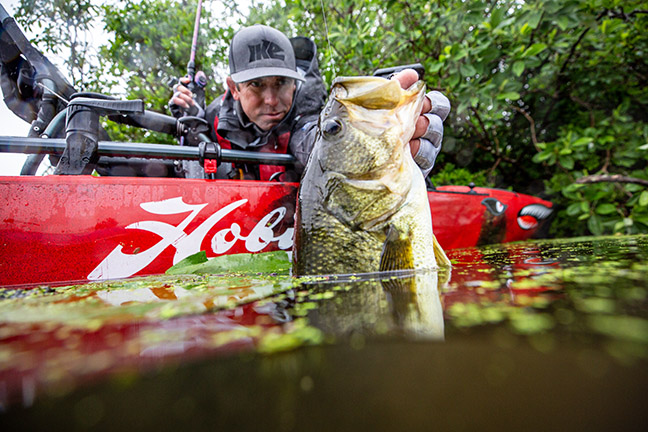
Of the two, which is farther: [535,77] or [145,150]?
[535,77]

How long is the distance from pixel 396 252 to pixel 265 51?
6.74 feet

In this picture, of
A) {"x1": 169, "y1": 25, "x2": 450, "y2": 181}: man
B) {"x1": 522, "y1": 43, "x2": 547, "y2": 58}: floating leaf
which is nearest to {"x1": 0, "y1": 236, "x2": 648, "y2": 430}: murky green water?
{"x1": 169, "y1": 25, "x2": 450, "y2": 181}: man

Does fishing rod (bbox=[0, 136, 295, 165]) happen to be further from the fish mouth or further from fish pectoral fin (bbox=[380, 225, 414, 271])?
the fish mouth

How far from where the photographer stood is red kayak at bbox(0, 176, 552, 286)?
5.03 feet

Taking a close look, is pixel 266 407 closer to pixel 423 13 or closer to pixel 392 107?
pixel 392 107

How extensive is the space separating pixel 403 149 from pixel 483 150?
176 inches

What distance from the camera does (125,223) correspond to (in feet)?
5.48

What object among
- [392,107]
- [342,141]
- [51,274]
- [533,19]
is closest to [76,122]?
[51,274]

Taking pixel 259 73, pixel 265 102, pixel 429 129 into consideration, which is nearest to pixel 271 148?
pixel 265 102

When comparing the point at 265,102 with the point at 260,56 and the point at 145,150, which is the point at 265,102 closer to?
the point at 260,56

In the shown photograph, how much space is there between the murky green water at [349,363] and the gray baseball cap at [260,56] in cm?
213

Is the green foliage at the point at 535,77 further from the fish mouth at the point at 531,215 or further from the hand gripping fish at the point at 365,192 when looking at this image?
the hand gripping fish at the point at 365,192

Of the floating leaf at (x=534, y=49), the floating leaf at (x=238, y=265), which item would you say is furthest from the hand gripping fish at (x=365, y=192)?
the floating leaf at (x=534, y=49)

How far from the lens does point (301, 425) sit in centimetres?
26
